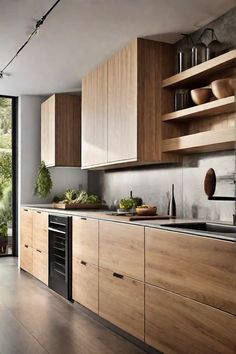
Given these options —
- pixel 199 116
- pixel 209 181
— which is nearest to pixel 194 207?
pixel 209 181

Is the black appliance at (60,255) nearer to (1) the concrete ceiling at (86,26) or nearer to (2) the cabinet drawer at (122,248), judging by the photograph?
(2) the cabinet drawer at (122,248)

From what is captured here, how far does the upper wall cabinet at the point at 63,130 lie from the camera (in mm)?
5680

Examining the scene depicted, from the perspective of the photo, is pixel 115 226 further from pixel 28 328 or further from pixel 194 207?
pixel 28 328

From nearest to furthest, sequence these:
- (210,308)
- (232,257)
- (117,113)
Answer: (232,257) < (210,308) < (117,113)

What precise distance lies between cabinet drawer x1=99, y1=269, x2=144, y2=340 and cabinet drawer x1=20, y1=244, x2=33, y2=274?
6.84 feet

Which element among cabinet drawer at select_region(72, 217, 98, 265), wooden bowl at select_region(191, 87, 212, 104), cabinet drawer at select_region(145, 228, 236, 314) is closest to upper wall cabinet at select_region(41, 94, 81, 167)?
cabinet drawer at select_region(72, 217, 98, 265)

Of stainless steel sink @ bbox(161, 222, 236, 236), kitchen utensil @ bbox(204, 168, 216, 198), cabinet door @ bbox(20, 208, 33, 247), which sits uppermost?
kitchen utensil @ bbox(204, 168, 216, 198)

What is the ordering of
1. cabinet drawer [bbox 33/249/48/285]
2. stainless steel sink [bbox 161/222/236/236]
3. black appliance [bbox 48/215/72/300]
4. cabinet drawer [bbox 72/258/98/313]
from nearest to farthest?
stainless steel sink [bbox 161/222/236/236] → cabinet drawer [bbox 72/258/98/313] → black appliance [bbox 48/215/72/300] → cabinet drawer [bbox 33/249/48/285]

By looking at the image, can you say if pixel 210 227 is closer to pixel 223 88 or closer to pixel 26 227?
pixel 223 88

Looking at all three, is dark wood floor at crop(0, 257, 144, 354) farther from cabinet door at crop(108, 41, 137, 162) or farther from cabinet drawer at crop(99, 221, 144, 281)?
cabinet door at crop(108, 41, 137, 162)

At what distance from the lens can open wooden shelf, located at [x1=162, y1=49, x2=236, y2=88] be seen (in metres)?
3.08

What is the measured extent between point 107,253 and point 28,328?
0.81 metres

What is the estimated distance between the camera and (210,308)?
7.57ft

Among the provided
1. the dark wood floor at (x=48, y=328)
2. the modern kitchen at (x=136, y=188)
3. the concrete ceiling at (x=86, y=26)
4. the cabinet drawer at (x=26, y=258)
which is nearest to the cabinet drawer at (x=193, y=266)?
the modern kitchen at (x=136, y=188)
